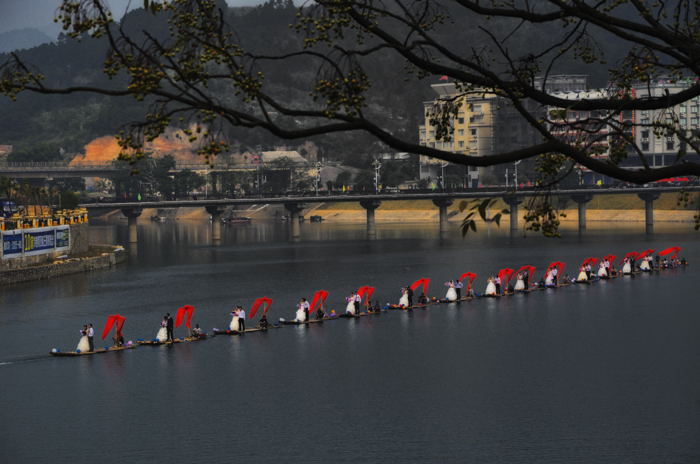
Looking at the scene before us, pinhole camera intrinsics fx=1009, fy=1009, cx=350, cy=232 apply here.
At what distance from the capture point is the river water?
4775cm

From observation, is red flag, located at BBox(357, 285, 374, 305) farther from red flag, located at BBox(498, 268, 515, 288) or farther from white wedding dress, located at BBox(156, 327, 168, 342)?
white wedding dress, located at BBox(156, 327, 168, 342)

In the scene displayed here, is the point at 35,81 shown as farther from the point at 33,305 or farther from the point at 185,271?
the point at 185,271

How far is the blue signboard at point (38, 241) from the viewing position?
122 meters

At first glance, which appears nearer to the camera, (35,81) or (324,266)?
(35,81)

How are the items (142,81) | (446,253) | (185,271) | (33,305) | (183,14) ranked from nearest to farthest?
(142,81), (183,14), (33,305), (185,271), (446,253)

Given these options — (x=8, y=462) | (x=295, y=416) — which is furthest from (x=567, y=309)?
(x=8, y=462)

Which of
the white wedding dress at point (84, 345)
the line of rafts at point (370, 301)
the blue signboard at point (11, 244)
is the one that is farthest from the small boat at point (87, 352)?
the blue signboard at point (11, 244)

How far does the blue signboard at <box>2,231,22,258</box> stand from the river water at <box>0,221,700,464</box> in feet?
30.1

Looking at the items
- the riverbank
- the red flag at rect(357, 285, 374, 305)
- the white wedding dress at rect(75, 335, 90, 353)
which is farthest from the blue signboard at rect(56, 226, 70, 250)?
the white wedding dress at rect(75, 335, 90, 353)

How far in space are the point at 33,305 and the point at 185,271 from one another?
39964mm

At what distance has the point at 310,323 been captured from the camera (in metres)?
84.8

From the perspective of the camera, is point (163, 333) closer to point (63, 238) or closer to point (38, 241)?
point (38, 241)


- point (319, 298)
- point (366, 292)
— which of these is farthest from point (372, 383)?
point (366, 292)

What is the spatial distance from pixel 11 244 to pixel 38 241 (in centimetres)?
803
